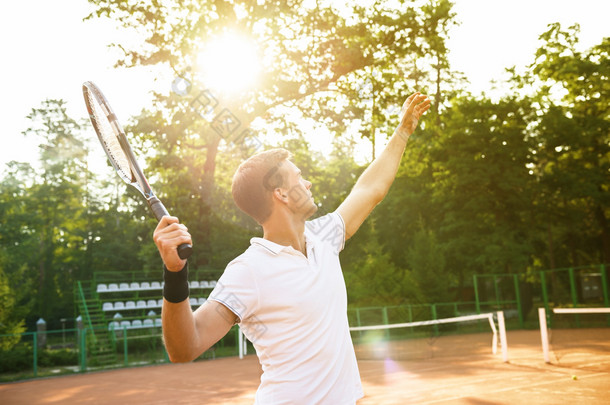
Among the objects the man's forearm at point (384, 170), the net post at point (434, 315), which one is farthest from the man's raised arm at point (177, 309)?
the net post at point (434, 315)

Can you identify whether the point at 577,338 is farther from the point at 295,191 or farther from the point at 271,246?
the point at 271,246

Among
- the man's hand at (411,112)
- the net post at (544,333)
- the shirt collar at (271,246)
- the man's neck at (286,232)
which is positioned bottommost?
the net post at (544,333)

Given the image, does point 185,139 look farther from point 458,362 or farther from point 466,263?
point 458,362

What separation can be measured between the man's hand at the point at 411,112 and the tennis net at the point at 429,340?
11547mm

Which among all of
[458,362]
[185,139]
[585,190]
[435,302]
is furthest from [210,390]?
[585,190]

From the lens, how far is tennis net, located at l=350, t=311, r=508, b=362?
1824 cm

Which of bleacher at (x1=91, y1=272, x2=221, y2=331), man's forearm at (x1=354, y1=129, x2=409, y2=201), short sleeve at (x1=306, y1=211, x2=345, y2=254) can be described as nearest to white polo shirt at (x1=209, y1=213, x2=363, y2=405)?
short sleeve at (x1=306, y1=211, x2=345, y2=254)

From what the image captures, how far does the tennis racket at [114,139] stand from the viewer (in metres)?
3.17

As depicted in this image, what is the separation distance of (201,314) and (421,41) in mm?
27707

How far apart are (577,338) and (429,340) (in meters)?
→ 5.30

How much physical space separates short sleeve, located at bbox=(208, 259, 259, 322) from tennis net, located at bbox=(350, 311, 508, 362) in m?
12.9

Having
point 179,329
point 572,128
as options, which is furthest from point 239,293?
point 572,128

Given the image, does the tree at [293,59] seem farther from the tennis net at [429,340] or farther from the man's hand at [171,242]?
the man's hand at [171,242]

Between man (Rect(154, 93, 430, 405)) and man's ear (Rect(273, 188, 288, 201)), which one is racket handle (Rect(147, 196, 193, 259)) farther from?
man's ear (Rect(273, 188, 288, 201))
